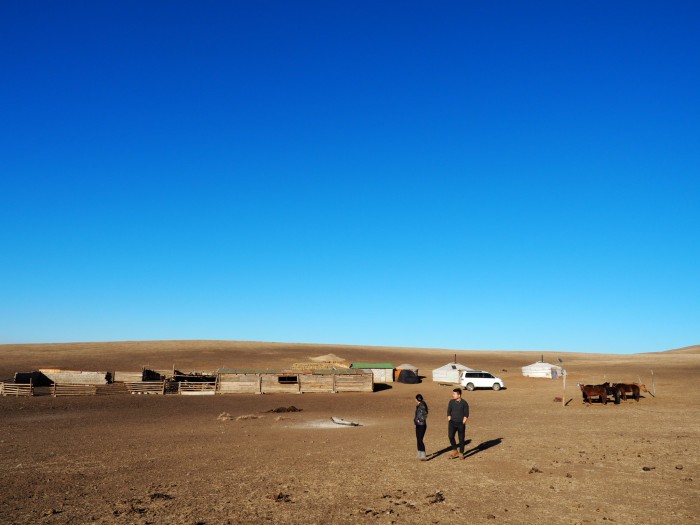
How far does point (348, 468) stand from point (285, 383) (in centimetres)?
2960

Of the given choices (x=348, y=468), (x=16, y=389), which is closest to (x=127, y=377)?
(x=16, y=389)

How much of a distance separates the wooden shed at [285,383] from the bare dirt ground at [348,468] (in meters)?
12.5

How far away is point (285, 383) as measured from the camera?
42.4 metres

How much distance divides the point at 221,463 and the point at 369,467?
4.23 meters

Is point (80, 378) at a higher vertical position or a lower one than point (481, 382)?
higher

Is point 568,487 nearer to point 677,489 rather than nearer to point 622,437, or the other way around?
A: point 677,489

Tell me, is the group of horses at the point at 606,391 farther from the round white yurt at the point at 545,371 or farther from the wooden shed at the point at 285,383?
the round white yurt at the point at 545,371

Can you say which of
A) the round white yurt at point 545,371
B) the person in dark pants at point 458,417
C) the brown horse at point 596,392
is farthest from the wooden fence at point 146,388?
the round white yurt at point 545,371

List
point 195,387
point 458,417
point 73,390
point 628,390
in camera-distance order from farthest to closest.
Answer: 1. point 195,387
2. point 73,390
3. point 628,390
4. point 458,417

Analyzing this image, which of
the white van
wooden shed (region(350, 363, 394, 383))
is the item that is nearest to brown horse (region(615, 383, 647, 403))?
the white van

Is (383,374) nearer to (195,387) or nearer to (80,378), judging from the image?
(195,387)

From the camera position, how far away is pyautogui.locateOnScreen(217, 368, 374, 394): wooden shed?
4206 centimetres

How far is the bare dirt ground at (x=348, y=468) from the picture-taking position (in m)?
9.77

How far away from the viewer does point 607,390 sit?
100 ft
